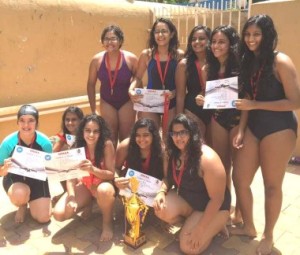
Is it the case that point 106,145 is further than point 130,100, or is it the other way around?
point 130,100

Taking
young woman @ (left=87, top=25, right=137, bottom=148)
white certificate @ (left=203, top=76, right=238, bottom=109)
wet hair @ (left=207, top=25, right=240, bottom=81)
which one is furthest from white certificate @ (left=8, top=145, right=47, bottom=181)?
wet hair @ (left=207, top=25, right=240, bottom=81)

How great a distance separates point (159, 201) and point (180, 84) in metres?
1.25

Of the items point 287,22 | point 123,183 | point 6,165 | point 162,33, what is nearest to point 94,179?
point 123,183

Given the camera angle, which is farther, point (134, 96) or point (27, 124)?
point (134, 96)

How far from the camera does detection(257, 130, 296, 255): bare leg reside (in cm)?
294

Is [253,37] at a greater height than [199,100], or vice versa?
[253,37]

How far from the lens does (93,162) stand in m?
3.62

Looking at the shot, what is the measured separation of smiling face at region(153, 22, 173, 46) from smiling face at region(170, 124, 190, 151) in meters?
1.13

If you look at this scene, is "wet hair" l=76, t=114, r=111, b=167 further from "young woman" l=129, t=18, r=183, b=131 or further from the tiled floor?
the tiled floor

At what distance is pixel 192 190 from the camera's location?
10.6 feet

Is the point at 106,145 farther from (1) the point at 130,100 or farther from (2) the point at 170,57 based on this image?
(2) the point at 170,57

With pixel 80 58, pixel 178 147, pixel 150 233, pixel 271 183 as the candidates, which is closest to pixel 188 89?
pixel 178 147

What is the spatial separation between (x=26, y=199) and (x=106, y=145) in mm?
1055

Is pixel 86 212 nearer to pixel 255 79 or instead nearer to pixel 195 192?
pixel 195 192
